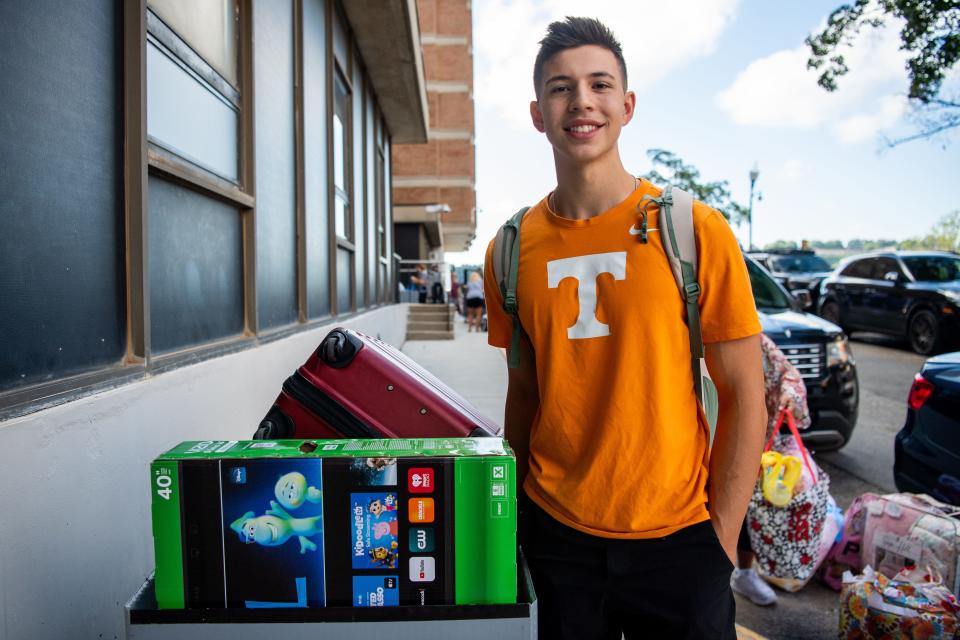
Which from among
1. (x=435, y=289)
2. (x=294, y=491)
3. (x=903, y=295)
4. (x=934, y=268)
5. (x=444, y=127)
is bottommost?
(x=294, y=491)

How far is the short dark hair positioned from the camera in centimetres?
186

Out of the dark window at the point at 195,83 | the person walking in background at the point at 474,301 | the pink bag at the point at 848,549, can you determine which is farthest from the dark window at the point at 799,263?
the dark window at the point at 195,83

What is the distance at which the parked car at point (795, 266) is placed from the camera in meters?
19.2

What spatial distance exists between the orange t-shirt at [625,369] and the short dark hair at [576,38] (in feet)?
1.34

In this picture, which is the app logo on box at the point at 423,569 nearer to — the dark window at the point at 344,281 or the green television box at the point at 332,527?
the green television box at the point at 332,527

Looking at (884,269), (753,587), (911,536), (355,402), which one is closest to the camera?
(355,402)

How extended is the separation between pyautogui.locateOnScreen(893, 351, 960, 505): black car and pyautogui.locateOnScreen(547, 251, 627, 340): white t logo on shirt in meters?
3.17

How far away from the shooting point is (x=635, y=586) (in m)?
1.75

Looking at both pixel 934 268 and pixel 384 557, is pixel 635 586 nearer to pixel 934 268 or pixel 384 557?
pixel 384 557

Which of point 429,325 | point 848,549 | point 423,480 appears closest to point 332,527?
point 423,480

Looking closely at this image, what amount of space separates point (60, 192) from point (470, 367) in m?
9.05

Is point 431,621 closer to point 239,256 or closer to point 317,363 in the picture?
point 317,363

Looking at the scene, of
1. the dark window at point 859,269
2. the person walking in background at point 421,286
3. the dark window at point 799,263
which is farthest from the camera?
the person walking in background at point 421,286

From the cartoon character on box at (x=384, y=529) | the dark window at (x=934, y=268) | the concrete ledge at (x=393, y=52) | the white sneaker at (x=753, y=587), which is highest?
the concrete ledge at (x=393, y=52)
